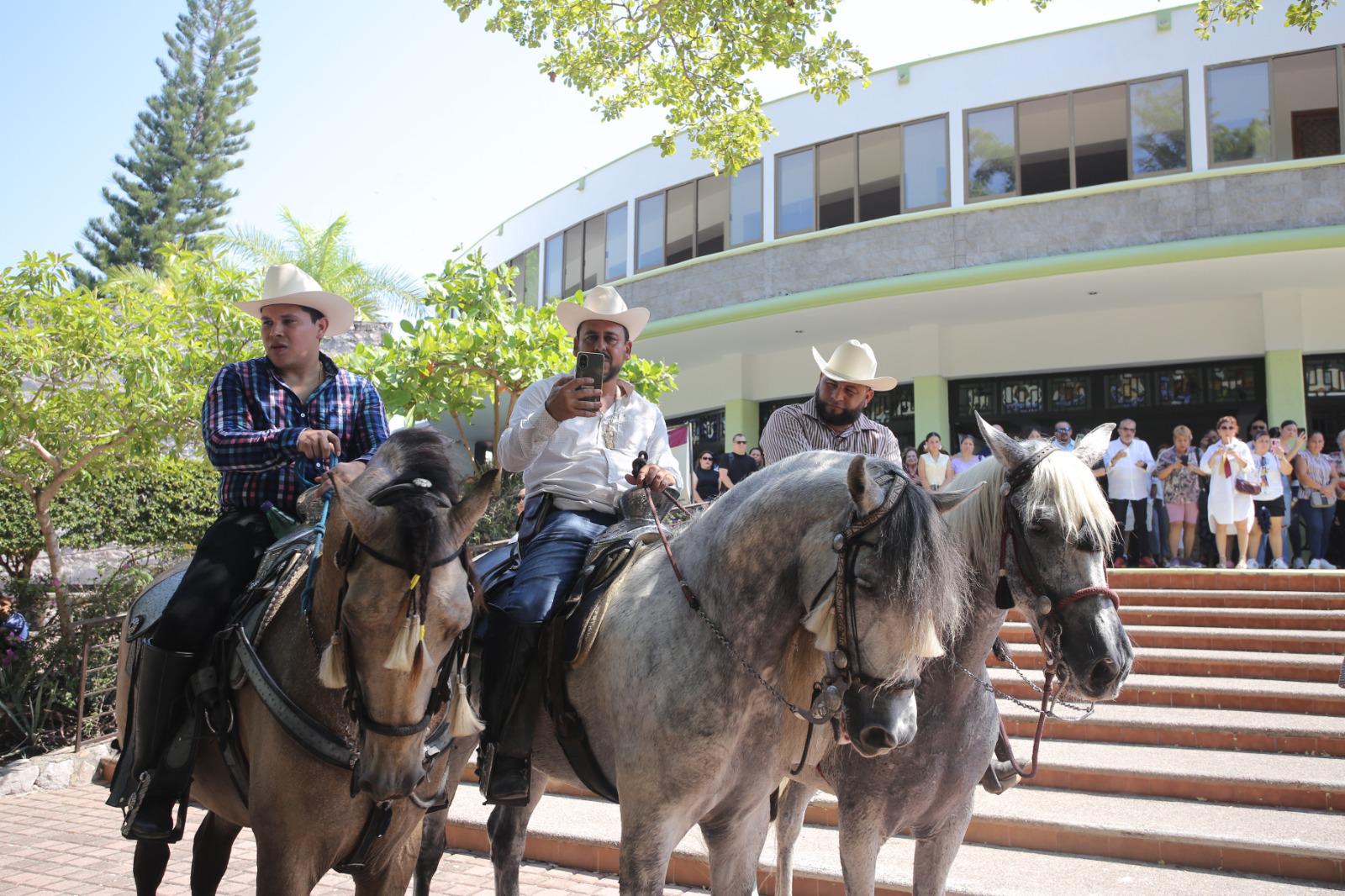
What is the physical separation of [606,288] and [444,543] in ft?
6.75

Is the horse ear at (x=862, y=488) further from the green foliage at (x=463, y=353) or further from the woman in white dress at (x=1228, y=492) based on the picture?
the woman in white dress at (x=1228, y=492)

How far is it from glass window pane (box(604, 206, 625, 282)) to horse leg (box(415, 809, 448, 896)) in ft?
68.3

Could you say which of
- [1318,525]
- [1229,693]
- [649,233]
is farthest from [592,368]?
[649,233]

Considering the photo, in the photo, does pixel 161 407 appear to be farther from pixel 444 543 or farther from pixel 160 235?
pixel 160 235

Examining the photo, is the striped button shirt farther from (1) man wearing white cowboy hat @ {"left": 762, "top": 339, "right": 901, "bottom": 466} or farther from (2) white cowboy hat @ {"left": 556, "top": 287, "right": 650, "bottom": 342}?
(2) white cowboy hat @ {"left": 556, "top": 287, "right": 650, "bottom": 342}

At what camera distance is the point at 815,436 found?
16.4 feet

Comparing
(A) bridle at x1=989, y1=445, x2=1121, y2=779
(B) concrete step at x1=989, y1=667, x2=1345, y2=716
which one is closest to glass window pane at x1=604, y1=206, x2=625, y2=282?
(B) concrete step at x1=989, y1=667, x2=1345, y2=716

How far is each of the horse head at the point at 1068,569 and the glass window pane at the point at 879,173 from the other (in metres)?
17.3

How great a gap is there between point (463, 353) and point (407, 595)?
1024cm

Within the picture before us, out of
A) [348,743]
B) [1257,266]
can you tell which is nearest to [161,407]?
[348,743]

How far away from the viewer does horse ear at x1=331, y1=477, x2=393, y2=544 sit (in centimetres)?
263

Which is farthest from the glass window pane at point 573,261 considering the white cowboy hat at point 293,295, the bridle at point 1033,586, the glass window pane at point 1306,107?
the bridle at point 1033,586

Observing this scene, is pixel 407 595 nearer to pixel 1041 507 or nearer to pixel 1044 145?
pixel 1041 507

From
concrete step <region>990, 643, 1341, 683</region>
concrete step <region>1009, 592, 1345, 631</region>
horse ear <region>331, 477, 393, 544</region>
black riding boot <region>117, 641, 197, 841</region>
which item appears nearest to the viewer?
horse ear <region>331, 477, 393, 544</region>
